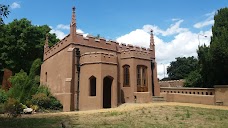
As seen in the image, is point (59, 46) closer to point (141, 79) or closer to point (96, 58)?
point (96, 58)

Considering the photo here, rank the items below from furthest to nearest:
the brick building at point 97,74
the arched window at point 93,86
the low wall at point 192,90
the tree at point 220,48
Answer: the arched window at point 93,86 < the low wall at point 192,90 < the brick building at point 97,74 < the tree at point 220,48

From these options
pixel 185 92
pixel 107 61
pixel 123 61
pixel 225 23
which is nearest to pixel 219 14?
pixel 225 23

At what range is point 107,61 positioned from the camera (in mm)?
20844

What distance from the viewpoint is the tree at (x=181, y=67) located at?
5609cm

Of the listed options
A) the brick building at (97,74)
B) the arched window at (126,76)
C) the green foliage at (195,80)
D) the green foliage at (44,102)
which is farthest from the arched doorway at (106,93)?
the green foliage at (195,80)

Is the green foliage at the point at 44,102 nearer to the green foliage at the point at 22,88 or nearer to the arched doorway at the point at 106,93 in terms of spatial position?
the green foliage at the point at 22,88

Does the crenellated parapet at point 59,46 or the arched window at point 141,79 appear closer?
the crenellated parapet at point 59,46

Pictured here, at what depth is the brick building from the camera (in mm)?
20312

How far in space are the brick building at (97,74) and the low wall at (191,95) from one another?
221cm

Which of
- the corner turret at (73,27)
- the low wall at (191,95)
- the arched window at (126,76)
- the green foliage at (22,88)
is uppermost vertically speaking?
the corner turret at (73,27)

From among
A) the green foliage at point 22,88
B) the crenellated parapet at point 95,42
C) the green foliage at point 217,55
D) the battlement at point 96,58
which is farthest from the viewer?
the crenellated parapet at point 95,42

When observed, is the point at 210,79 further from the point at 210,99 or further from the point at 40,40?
the point at 40,40

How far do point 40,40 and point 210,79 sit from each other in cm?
2781

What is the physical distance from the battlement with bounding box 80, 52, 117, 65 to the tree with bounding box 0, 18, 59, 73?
18.6 m
